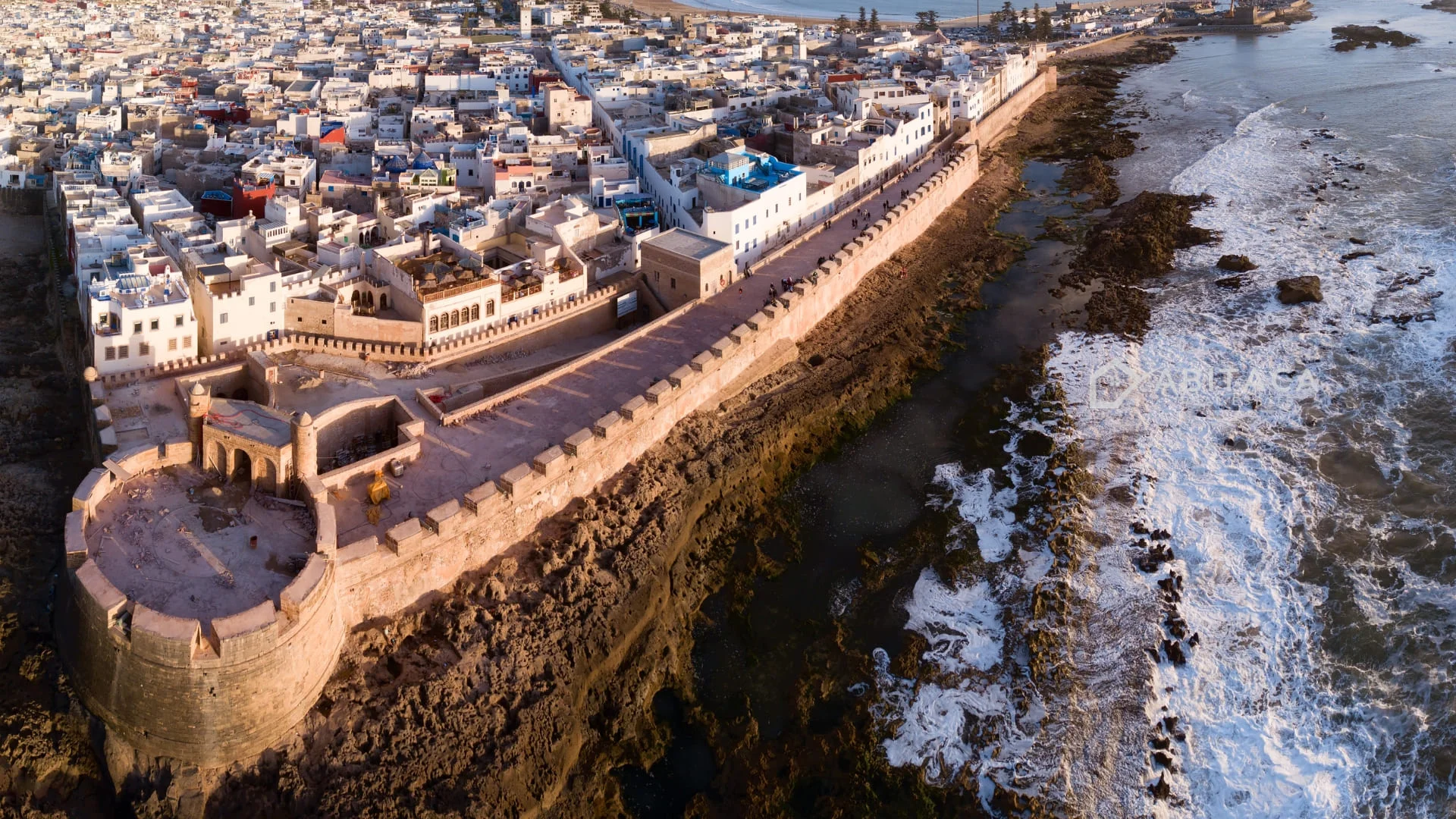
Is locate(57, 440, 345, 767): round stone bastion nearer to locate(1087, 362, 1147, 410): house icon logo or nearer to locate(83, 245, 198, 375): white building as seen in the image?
locate(83, 245, 198, 375): white building

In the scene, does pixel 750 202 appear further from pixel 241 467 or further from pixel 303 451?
pixel 241 467

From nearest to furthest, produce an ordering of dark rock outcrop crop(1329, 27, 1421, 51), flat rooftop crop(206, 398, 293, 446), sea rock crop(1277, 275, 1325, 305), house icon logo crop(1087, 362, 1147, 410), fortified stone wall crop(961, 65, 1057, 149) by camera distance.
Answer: flat rooftop crop(206, 398, 293, 446), house icon logo crop(1087, 362, 1147, 410), sea rock crop(1277, 275, 1325, 305), fortified stone wall crop(961, 65, 1057, 149), dark rock outcrop crop(1329, 27, 1421, 51)

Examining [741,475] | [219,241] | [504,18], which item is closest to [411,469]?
[741,475]

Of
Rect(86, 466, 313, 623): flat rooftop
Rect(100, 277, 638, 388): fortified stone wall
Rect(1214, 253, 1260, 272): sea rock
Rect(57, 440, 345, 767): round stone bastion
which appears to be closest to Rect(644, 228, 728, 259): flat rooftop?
Rect(100, 277, 638, 388): fortified stone wall

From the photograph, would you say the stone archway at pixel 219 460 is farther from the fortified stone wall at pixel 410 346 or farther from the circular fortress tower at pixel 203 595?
the fortified stone wall at pixel 410 346

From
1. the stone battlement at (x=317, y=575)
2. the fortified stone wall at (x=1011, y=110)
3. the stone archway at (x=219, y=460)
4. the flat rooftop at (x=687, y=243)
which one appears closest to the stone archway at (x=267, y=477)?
the stone battlement at (x=317, y=575)

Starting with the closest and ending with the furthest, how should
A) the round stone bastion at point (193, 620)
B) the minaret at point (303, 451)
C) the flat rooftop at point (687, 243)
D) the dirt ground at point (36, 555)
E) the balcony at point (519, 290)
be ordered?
1. the round stone bastion at point (193, 620)
2. the dirt ground at point (36, 555)
3. the minaret at point (303, 451)
4. the balcony at point (519, 290)
5. the flat rooftop at point (687, 243)
